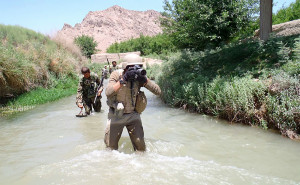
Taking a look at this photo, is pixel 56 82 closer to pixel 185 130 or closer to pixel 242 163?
pixel 185 130

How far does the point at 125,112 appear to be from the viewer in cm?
379

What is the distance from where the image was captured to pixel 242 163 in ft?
12.8

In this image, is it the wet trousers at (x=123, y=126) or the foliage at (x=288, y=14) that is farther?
the foliage at (x=288, y=14)

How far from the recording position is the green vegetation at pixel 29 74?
30.7ft

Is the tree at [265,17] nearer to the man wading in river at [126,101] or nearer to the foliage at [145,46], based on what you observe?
the man wading in river at [126,101]

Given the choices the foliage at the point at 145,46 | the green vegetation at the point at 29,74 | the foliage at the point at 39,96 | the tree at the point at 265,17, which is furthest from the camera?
the foliage at the point at 145,46

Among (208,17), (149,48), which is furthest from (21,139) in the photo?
(149,48)

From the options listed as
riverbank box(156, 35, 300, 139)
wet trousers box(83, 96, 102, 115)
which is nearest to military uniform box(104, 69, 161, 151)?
riverbank box(156, 35, 300, 139)

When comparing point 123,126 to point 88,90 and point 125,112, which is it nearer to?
point 125,112

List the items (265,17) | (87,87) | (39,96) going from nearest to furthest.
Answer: (87,87)
(265,17)
(39,96)

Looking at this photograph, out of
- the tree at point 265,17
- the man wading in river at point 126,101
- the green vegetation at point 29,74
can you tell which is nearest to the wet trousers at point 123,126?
the man wading in river at point 126,101

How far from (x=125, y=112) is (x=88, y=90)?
3575 millimetres

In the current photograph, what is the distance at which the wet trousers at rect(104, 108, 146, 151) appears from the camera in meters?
3.81

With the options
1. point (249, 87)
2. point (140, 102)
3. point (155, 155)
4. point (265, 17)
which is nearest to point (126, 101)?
point (140, 102)
